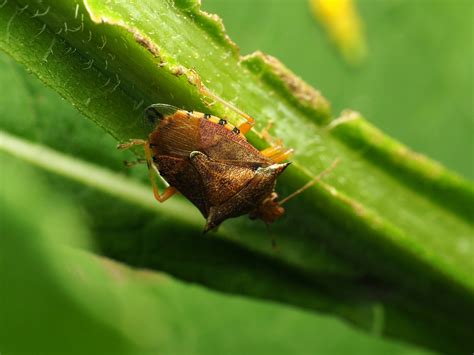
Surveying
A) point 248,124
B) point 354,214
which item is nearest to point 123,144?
point 248,124

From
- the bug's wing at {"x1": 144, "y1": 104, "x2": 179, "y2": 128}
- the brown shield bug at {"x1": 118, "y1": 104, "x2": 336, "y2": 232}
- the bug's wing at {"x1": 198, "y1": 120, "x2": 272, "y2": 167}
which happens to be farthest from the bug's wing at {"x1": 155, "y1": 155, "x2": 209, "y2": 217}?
the bug's wing at {"x1": 144, "y1": 104, "x2": 179, "y2": 128}

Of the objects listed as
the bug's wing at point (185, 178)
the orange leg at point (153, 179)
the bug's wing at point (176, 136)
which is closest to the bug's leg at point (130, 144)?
the orange leg at point (153, 179)

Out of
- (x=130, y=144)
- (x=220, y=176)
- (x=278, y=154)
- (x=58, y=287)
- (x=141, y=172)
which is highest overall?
(x=278, y=154)

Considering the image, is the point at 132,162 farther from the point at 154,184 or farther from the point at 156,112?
the point at 156,112

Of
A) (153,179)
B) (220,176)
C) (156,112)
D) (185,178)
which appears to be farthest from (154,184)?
(220,176)

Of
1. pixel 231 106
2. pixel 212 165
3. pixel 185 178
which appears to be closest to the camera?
pixel 231 106

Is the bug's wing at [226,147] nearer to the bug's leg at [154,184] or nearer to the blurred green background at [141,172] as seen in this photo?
the bug's leg at [154,184]

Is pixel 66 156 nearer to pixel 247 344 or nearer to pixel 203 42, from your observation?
pixel 203 42
